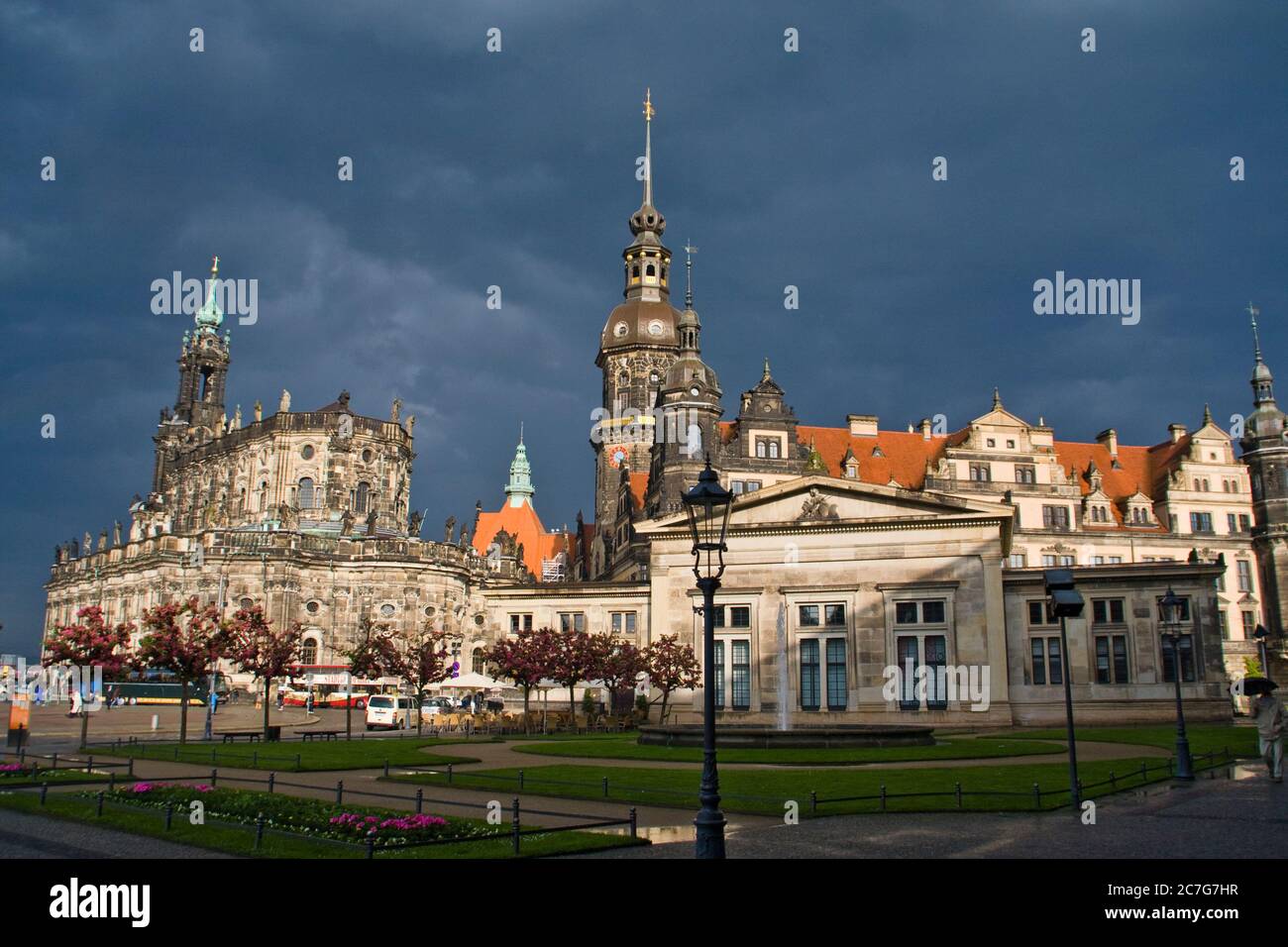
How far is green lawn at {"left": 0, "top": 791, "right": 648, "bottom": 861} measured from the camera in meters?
16.6

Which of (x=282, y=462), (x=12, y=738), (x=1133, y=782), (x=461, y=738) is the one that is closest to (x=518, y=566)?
(x=282, y=462)

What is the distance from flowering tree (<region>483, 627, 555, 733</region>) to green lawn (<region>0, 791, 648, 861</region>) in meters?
32.4

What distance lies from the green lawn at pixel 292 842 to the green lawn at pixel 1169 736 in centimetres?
2600

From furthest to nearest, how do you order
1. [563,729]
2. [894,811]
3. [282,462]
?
1. [282,462]
2. [563,729]
3. [894,811]

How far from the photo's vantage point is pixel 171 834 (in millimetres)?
18703

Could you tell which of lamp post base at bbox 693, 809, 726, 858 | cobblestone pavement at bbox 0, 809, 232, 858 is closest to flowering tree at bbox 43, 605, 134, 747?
cobblestone pavement at bbox 0, 809, 232, 858

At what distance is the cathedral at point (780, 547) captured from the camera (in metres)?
57.3

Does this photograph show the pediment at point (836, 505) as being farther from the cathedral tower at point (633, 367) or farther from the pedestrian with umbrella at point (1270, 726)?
the cathedral tower at point (633, 367)

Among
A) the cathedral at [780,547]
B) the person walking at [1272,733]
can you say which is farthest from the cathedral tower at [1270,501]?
the person walking at [1272,733]

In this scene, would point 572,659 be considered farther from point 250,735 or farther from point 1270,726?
point 1270,726

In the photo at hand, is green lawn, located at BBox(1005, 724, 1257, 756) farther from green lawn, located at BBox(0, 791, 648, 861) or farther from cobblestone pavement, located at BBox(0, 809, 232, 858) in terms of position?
cobblestone pavement, located at BBox(0, 809, 232, 858)

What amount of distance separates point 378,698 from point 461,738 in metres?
20.4

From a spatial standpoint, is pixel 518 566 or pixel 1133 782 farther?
pixel 518 566
